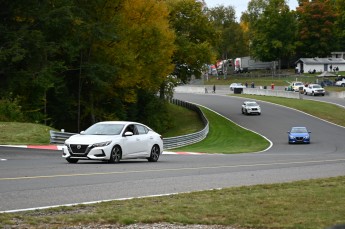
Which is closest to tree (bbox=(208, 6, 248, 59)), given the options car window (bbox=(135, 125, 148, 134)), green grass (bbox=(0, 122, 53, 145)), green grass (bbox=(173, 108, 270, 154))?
green grass (bbox=(173, 108, 270, 154))

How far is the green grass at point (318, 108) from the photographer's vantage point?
6819 cm

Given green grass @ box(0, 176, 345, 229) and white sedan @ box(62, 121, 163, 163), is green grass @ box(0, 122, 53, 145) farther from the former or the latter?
green grass @ box(0, 176, 345, 229)

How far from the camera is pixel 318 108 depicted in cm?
7600

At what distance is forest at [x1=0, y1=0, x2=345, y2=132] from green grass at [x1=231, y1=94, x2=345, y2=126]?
1260cm

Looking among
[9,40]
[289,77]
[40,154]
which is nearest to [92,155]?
[40,154]

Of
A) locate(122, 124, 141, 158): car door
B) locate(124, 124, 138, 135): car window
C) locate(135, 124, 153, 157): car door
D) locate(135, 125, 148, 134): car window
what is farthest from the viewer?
Result: locate(135, 125, 148, 134): car window

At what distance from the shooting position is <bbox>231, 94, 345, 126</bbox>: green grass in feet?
224

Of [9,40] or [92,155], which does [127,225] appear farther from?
[9,40]

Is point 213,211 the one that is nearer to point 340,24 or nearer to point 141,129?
point 141,129

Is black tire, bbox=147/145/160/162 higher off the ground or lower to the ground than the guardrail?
higher

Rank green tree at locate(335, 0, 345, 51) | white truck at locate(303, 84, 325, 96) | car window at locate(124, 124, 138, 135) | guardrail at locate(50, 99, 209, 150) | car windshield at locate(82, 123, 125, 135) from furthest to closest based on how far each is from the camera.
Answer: green tree at locate(335, 0, 345, 51), white truck at locate(303, 84, 325, 96), guardrail at locate(50, 99, 209, 150), car window at locate(124, 124, 138, 135), car windshield at locate(82, 123, 125, 135)

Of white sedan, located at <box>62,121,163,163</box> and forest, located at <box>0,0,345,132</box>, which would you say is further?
forest, located at <box>0,0,345,132</box>

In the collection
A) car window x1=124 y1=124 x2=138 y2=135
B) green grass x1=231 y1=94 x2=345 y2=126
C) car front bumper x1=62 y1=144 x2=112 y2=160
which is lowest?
green grass x1=231 y1=94 x2=345 y2=126

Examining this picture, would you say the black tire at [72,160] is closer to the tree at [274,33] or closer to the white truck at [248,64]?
the tree at [274,33]
